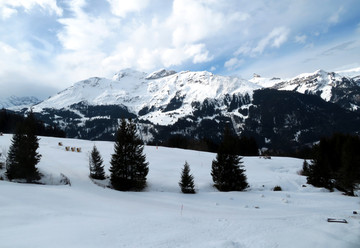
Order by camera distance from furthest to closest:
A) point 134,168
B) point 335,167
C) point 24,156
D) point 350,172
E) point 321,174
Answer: point 335,167 → point 321,174 → point 350,172 → point 134,168 → point 24,156

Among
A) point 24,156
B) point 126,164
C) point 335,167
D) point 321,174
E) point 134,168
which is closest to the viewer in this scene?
point 24,156

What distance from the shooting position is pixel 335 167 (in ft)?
135

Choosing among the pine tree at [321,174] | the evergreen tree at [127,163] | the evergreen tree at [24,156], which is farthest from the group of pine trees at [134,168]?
the pine tree at [321,174]

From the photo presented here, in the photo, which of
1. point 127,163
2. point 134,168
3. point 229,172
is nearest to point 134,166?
point 134,168

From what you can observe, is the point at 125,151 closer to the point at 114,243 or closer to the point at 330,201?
the point at 114,243

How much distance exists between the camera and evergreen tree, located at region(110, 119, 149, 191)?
25.6m

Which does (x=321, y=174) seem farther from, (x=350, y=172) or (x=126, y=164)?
(x=126, y=164)

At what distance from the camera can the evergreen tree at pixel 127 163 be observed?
84.1ft

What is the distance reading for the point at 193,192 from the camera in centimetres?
2678

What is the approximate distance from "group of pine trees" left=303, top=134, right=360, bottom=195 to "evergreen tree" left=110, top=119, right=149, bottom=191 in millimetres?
26427

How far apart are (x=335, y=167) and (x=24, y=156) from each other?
51733 mm

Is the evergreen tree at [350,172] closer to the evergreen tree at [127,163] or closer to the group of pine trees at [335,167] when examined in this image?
the group of pine trees at [335,167]

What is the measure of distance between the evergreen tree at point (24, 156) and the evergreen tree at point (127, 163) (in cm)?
834

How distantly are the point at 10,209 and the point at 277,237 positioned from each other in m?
15.3
